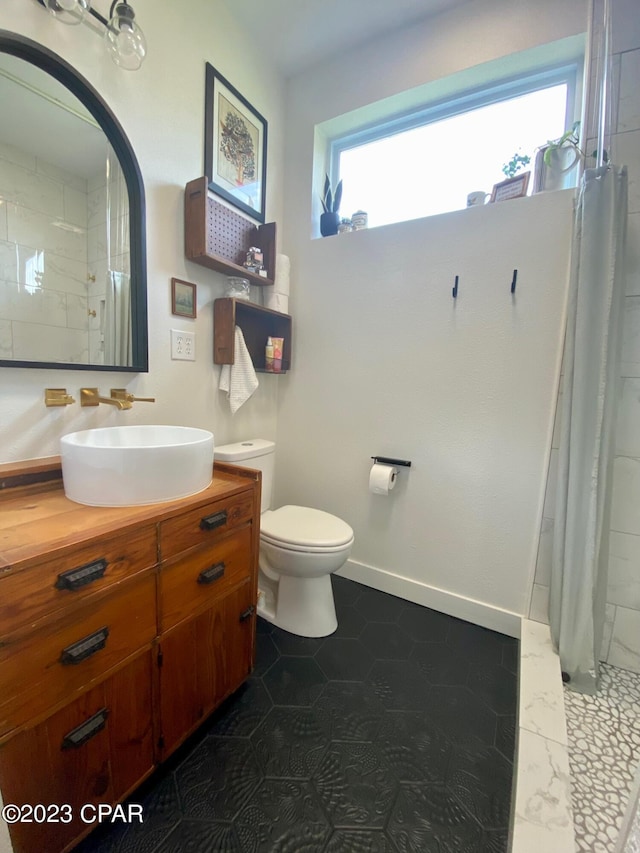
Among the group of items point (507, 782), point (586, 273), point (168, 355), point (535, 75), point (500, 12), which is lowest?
point (507, 782)

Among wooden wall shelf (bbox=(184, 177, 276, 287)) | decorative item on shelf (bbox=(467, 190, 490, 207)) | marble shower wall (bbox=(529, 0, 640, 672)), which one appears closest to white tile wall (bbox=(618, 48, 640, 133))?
marble shower wall (bbox=(529, 0, 640, 672))

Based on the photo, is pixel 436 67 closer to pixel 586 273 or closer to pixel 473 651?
pixel 586 273

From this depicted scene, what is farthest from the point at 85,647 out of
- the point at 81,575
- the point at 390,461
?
the point at 390,461

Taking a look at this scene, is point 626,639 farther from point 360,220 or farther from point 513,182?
point 360,220

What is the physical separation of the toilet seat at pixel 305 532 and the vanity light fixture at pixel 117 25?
5.40 ft

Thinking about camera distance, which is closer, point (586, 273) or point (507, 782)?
point (507, 782)

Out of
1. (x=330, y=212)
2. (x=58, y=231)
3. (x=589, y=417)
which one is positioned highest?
(x=330, y=212)

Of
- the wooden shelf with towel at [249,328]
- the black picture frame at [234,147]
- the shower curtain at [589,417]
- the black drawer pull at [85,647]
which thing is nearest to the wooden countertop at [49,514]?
the black drawer pull at [85,647]

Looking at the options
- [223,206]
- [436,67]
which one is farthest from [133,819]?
[436,67]

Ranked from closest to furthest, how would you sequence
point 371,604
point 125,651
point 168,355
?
point 125,651 → point 168,355 → point 371,604

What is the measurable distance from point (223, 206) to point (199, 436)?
40.7 inches

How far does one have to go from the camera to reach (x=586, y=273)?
1229 mm

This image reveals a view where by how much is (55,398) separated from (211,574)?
714 mm

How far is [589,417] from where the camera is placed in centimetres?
125
